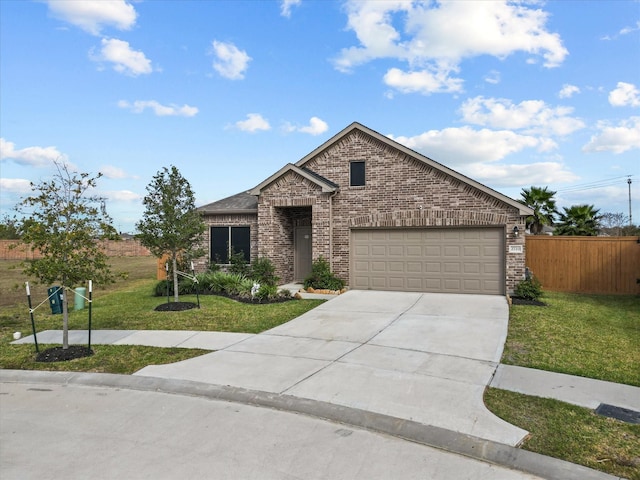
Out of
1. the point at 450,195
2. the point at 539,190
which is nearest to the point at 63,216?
the point at 450,195

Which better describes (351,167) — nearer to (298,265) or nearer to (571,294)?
(298,265)

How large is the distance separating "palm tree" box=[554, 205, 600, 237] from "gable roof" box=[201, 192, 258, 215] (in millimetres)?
15351

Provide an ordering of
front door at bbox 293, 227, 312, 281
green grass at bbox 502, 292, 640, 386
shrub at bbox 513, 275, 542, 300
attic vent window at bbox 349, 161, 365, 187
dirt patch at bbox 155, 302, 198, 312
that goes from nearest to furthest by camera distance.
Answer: green grass at bbox 502, 292, 640, 386 → dirt patch at bbox 155, 302, 198, 312 → shrub at bbox 513, 275, 542, 300 → attic vent window at bbox 349, 161, 365, 187 → front door at bbox 293, 227, 312, 281

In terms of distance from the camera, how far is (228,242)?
17891mm

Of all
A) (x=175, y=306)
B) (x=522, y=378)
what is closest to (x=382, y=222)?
(x=175, y=306)

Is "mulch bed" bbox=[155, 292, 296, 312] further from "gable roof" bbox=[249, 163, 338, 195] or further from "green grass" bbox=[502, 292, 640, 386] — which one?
"green grass" bbox=[502, 292, 640, 386]

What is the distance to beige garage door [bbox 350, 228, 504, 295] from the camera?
1449 centimetres

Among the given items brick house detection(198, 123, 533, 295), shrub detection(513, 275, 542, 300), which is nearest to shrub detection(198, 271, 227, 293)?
brick house detection(198, 123, 533, 295)

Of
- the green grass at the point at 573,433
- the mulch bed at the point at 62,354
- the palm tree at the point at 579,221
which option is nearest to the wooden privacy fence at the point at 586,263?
the palm tree at the point at 579,221

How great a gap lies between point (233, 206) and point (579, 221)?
55.0ft

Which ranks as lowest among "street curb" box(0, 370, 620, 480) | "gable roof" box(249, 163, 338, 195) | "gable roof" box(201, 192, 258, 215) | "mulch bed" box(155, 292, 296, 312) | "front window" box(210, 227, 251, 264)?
"street curb" box(0, 370, 620, 480)

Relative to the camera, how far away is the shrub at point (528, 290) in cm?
1365

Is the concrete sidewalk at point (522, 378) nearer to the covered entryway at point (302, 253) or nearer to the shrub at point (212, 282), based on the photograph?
the shrub at point (212, 282)

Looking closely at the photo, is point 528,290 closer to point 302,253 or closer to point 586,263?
point 586,263
